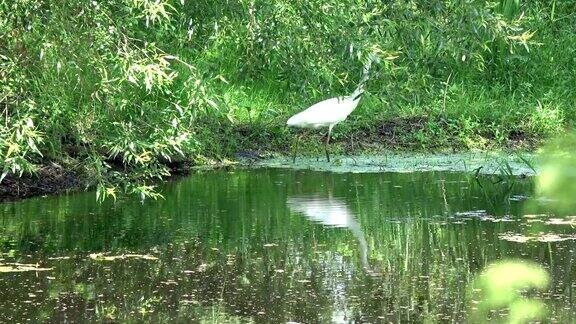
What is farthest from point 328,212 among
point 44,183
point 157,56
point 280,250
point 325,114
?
point 325,114

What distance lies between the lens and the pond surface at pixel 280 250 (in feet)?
16.9

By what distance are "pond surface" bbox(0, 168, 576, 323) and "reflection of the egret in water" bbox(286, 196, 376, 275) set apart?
0.5 inches

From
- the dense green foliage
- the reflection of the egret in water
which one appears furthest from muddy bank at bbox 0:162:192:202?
the reflection of the egret in water

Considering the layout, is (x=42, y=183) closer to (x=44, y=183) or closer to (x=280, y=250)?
(x=44, y=183)

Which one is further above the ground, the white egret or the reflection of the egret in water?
the white egret

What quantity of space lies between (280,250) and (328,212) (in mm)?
1393

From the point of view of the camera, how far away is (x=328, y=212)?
786 centimetres

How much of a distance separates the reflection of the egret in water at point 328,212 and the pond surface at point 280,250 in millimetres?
13

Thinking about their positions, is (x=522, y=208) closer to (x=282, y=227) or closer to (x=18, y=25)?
(x=282, y=227)

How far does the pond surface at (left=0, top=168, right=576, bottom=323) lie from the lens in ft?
16.9

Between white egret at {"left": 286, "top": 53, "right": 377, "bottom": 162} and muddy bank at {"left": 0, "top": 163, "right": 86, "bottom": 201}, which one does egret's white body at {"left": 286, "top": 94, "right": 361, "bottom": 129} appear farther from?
muddy bank at {"left": 0, "top": 163, "right": 86, "bottom": 201}

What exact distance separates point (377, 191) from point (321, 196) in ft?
1.54

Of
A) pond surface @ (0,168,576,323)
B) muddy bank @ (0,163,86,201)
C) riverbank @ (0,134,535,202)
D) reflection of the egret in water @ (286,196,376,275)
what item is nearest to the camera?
pond surface @ (0,168,576,323)

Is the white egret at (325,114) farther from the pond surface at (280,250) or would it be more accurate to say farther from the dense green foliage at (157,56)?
the dense green foliage at (157,56)
